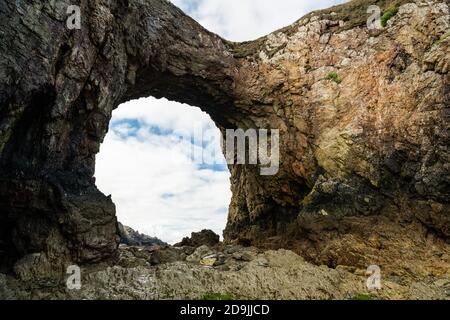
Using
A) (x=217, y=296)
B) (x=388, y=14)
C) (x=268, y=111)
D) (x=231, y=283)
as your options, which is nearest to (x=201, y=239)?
(x=231, y=283)

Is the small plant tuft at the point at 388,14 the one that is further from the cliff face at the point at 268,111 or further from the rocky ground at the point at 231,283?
the rocky ground at the point at 231,283

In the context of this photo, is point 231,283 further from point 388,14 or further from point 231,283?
point 388,14

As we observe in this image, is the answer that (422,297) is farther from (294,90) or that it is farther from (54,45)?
(54,45)

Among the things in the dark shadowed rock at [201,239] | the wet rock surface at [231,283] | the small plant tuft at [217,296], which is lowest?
the small plant tuft at [217,296]

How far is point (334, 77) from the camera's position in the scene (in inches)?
859

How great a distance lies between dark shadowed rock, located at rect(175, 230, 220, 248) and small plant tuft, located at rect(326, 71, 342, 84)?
43.0 ft

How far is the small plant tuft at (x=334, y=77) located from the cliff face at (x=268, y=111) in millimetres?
122

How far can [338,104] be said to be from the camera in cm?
2125

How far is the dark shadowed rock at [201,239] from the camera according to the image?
24953 mm

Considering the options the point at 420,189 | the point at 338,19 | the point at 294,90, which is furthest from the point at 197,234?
the point at 338,19

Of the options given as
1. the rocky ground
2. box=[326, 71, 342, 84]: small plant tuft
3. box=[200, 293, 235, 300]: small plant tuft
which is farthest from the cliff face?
box=[200, 293, 235, 300]: small plant tuft

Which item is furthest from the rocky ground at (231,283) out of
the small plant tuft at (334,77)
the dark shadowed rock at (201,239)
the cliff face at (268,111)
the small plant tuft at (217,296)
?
the small plant tuft at (334,77)

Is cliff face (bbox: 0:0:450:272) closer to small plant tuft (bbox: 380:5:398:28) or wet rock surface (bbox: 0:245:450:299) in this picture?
small plant tuft (bbox: 380:5:398:28)
